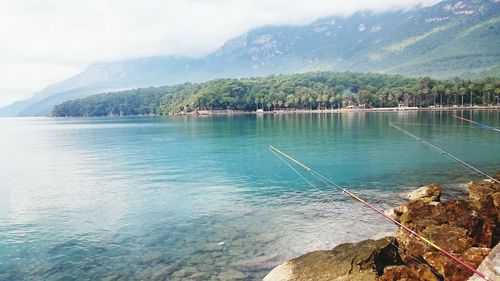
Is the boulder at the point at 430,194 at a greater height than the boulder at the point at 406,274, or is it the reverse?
the boulder at the point at 406,274

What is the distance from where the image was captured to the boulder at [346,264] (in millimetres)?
13984

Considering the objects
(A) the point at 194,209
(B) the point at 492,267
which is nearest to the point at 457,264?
(B) the point at 492,267

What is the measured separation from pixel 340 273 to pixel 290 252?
558cm

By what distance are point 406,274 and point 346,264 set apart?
2.14 m

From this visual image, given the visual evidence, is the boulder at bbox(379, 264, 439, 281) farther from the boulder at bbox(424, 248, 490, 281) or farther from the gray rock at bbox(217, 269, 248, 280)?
the gray rock at bbox(217, 269, 248, 280)

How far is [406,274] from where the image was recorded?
13.0m

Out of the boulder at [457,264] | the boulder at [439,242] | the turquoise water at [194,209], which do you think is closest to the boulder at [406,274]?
the boulder at [457,264]

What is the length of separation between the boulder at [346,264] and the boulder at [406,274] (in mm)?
552

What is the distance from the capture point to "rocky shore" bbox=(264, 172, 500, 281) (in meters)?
13.1

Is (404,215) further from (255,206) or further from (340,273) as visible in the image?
(255,206)

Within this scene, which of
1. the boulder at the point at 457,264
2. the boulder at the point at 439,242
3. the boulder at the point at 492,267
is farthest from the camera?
the boulder at the point at 439,242

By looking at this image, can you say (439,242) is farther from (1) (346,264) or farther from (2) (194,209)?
(2) (194,209)

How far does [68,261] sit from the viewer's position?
20.0 metres

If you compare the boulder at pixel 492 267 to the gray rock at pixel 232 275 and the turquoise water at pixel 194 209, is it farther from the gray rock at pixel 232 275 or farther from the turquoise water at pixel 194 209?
the gray rock at pixel 232 275
